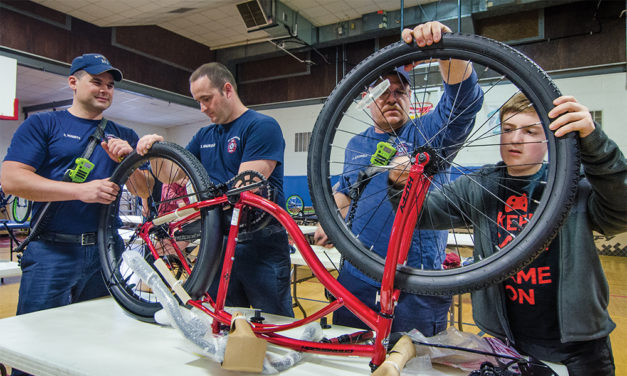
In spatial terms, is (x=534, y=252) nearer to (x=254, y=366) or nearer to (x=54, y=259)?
(x=254, y=366)

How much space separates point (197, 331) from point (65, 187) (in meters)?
0.97

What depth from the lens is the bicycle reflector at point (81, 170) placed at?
1.62 m

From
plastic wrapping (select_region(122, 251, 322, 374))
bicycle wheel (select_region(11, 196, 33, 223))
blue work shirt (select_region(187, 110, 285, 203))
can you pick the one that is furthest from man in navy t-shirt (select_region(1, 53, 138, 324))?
bicycle wheel (select_region(11, 196, 33, 223))

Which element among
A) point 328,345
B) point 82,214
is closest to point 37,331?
point 82,214

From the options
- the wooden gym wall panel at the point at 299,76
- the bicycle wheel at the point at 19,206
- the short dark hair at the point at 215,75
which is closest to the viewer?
the short dark hair at the point at 215,75

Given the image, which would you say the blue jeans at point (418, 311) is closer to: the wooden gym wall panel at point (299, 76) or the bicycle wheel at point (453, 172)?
the bicycle wheel at point (453, 172)

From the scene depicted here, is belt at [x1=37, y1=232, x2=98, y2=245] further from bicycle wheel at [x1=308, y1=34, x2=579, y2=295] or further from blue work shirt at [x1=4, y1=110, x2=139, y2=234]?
bicycle wheel at [x1=308, y1=34, x2=579, y2=295]

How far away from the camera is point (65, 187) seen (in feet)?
4.99

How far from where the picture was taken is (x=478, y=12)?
6.40m

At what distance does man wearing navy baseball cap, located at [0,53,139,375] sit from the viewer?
1557mm

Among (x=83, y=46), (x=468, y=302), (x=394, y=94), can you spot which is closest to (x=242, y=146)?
(x=394, y=94)

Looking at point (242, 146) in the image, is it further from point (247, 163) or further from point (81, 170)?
point (81, 170)

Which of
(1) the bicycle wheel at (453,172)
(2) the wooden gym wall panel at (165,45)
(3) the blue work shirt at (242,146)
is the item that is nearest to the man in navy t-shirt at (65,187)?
(3) the blue work shirt at (242,146)

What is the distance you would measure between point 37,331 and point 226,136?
96 centimetres
